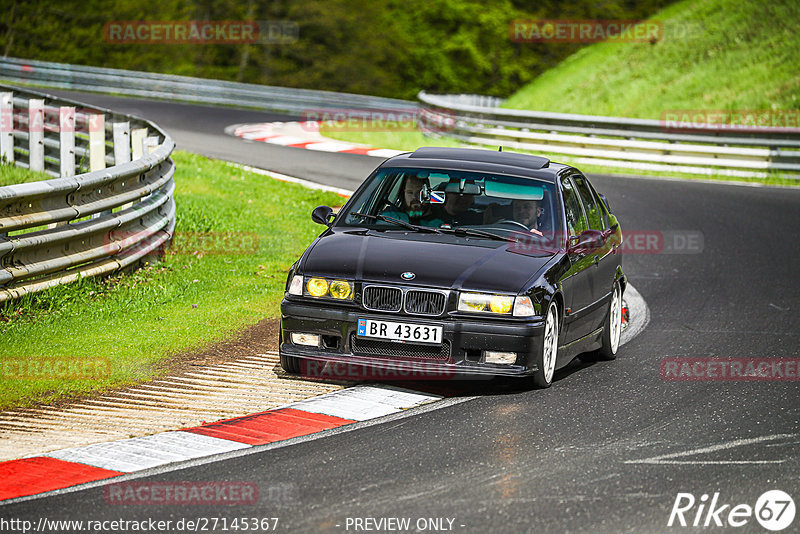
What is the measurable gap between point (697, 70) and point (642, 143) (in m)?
9.98

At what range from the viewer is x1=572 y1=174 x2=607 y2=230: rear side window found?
931cm

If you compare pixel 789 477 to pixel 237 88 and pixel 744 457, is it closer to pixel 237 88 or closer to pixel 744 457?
pixel 744 457

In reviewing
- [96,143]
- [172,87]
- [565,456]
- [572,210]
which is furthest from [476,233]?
[172,87]

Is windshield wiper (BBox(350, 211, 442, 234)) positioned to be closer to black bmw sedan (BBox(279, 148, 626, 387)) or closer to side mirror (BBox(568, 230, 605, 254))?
black bmw sedan (BBox(279, 148, 626, 387))

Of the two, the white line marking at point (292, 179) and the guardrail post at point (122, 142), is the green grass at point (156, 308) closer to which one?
the guardrail post at point (122, 142)

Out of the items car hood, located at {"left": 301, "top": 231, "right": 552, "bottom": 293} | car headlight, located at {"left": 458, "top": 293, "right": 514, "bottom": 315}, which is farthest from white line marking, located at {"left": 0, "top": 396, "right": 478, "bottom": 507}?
car hood, located at {"left": 301, "top": 231, "right": 552, "bottom": 293}

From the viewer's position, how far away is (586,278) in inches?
338

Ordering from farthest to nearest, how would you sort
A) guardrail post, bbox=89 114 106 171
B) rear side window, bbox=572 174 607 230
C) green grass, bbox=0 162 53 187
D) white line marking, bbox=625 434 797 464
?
green grass, bbox=0 162 53 187
guardrail post, bbox=89 114 106 171
rear side window, bbox=572 174 607 230
white line marking, bbox=625 434 797 464

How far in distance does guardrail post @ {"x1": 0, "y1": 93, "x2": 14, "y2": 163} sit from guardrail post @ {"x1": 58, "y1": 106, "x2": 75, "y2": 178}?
59.4 inches

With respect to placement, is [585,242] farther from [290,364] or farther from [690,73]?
[690,73]

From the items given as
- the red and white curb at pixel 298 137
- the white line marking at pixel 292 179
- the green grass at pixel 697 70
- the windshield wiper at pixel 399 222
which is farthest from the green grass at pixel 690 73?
the windshield wiper at pixel 399 222

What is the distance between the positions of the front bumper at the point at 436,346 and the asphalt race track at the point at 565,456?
0.26m

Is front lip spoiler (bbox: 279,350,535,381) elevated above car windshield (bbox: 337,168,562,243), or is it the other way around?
car windshield (bbox: 337,168,562,243)

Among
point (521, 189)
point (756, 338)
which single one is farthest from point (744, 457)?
point (756, 338)
